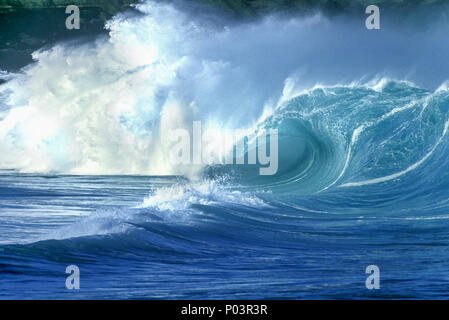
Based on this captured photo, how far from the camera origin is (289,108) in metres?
12.3

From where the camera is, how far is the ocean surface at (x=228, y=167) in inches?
259

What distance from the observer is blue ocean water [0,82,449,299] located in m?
6.18

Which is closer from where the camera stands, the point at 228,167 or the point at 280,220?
the point at 280,220

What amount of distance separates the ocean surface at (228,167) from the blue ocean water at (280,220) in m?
0.03

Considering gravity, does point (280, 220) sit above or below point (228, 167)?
below

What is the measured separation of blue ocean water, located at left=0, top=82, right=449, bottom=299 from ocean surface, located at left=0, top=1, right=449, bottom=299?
0.03 meters

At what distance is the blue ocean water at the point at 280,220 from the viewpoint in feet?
20.3

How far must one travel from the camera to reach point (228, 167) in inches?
480

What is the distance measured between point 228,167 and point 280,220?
340 centimetres

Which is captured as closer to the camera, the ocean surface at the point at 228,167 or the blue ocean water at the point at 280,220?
the blue ocean water at the point at 280,220

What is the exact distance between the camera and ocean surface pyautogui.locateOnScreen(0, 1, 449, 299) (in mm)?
6578

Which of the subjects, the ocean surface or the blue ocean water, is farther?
the ocean surface
